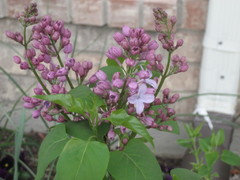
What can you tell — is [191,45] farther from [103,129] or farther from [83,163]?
[83,163]

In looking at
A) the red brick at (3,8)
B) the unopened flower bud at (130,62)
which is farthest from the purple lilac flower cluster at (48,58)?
the red brick at (3,8)

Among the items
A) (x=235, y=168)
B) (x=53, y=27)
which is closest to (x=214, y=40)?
(x=235, y=168)

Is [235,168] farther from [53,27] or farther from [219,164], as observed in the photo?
[53,27]

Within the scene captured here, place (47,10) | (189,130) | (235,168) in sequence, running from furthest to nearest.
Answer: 1. (235,168)
2. (47,10)
3. (189,130)

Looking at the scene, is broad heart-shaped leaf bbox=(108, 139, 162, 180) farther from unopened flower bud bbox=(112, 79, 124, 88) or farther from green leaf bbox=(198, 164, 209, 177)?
green leaf bbox=(198, 164, 209, 177)

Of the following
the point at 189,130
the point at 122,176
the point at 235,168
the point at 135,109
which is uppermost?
the point at 135,109

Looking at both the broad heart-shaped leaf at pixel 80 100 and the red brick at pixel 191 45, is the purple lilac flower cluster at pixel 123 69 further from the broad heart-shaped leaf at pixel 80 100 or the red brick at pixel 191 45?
the red brick at pixel 191 45
